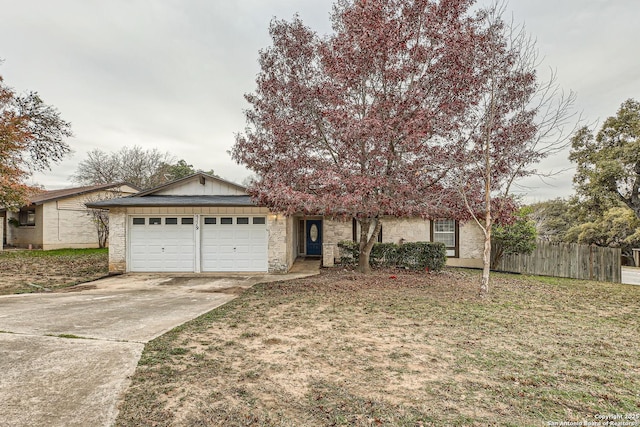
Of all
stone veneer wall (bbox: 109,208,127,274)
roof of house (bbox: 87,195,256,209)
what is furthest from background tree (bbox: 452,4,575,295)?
stone veneer wall (bbox: 109,208,127,274)

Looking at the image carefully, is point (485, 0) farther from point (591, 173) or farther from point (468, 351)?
point (591, 173)

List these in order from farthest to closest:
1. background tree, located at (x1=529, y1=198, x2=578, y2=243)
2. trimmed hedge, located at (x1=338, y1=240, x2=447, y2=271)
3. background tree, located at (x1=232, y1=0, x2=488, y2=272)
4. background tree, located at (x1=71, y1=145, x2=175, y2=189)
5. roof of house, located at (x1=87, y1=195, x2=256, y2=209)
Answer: background tree, located at (x1=71, y1=145, x2=175, y2=189) → background tree, located at (x1=529, y1=198, x2=578, y2=243) → trimmed hedge, located at (x1=338, y1=240, x2=447, y2=271) → roof of house, located at (x1=87, y1=195, x2=256, y2=209) → background tree, located at (x1=232, y1=0, x2=488, y2=272)

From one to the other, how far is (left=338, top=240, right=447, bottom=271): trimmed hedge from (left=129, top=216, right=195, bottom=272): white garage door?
Result: 6022mm

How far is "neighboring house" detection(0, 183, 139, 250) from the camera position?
64.5 ft

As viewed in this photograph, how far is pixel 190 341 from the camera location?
4605 millimetres

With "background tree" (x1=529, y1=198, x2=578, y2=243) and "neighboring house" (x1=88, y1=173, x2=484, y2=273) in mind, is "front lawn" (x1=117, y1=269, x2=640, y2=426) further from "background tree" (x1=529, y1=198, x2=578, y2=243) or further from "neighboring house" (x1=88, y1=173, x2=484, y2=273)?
"background tree" (x1=529, y1=198, x2=578, y2=243)

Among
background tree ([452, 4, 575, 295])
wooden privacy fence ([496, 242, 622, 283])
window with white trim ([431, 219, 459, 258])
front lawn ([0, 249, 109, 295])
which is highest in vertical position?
background tree ([452, 4, 575, 295])

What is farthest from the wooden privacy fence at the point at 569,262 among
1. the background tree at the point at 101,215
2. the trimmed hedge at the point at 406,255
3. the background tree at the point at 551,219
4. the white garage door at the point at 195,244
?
the background tree at the point at 101,215

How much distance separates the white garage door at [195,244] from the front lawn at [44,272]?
1.82 meters

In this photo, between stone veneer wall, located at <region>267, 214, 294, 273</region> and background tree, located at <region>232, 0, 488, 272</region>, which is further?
stone veneer wall, located at <region>267, 214, 294, 273</region>

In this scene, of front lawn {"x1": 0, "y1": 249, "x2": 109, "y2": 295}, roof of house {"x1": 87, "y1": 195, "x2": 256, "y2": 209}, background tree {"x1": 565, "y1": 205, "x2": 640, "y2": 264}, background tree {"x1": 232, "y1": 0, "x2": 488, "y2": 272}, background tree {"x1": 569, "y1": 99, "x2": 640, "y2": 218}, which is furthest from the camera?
background tree {"x1": 565, "y1": 205, "x2": 640, "y2": 264}

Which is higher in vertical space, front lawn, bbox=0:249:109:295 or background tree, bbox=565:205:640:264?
background tree, bbox=565:205:640:264

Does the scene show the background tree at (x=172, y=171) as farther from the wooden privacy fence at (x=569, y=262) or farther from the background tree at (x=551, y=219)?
the background tree at (x=551, y=219)

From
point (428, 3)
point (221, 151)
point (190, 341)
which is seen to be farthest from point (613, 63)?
point (221, 151)
